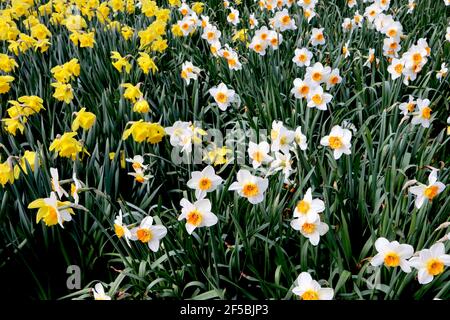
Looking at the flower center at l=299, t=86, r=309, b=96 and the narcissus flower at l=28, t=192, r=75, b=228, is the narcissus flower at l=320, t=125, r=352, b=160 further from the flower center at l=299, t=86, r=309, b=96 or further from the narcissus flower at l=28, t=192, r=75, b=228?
the narcissus flower at l=28, t=192, r=75, b=228

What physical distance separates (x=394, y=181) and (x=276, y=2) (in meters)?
2.30

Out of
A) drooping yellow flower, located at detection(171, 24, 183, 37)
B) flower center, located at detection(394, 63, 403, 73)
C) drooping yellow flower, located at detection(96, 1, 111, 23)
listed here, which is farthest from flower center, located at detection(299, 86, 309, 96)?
drooping yellow flower, located at detection(96, 1, 111, 23)

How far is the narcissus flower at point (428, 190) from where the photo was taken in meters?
1.86

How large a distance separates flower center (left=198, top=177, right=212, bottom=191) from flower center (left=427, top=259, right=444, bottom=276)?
2.58 feet

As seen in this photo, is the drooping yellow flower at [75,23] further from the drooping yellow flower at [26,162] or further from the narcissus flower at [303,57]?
the drooping yellow flower at [26,162]

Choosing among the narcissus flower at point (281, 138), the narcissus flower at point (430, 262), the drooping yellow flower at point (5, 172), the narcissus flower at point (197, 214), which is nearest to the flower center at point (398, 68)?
the narcissus flower at point (281, 138)

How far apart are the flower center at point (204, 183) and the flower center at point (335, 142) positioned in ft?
2.05

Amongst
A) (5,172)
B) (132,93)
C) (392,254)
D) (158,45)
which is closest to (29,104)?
(132,93)

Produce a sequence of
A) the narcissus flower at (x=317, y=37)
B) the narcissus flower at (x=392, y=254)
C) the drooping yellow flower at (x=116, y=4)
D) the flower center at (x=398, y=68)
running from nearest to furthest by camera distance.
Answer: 1. the narcissus flower at (x=392, y=254)
2. the flower center at (x=398, y=68)
3. the narcissus flower at (x=317, y=37)
4. the drooping yellow flower at (x=116, y=4)

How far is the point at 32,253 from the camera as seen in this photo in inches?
81.5

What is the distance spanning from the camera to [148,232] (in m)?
1.78
